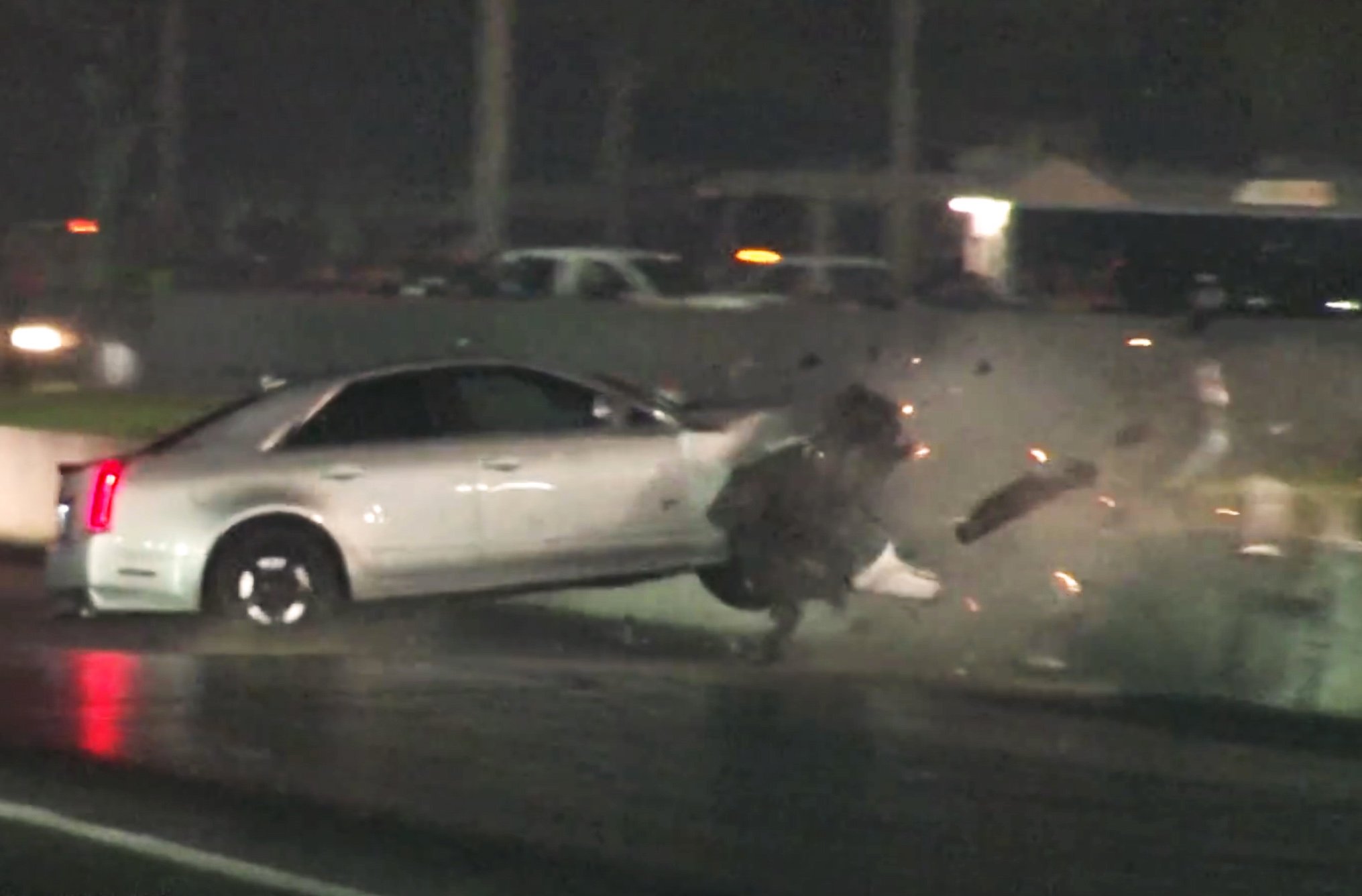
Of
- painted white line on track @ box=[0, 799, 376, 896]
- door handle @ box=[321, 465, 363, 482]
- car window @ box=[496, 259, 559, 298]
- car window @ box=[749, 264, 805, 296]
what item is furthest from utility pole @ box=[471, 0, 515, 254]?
painted white line on track @ box=[0, 799, 376, 896]

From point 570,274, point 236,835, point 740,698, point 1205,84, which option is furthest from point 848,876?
point 1205,84

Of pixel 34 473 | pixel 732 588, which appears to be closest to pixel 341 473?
pixel 732 588

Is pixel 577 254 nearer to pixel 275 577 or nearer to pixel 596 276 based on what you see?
pixel 596 276

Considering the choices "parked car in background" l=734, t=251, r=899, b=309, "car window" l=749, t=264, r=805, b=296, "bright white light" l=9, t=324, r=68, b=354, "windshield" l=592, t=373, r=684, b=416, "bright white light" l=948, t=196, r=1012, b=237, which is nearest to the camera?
"windshield" l=592, t=373, r=684, b=416

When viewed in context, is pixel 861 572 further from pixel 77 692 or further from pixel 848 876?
pixel 848 876

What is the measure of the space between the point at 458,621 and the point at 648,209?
135 ft

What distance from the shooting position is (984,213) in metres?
36.6

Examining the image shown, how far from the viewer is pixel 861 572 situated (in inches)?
557

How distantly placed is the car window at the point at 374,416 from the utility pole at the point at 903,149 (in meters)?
19.6

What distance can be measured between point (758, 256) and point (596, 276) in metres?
8.52

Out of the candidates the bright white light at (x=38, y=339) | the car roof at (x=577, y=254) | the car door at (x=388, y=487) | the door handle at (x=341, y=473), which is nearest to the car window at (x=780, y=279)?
the car roof at (x=577, y=254)

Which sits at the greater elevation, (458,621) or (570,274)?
(570,274)

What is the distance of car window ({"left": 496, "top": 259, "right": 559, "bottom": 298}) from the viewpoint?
3253 centimetres

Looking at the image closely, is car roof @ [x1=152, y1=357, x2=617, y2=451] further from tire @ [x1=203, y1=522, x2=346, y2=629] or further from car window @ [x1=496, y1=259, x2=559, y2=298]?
car window @ [x1=496, y1=259, x2=559, y2=298]
